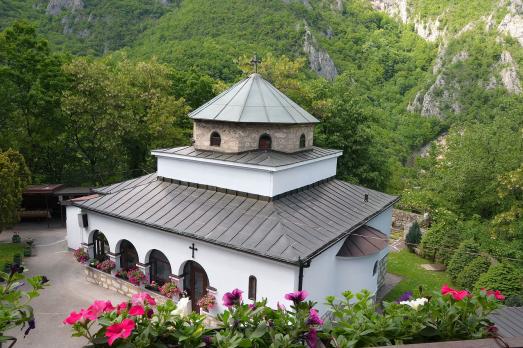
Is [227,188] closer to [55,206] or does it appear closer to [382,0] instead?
[55,206]

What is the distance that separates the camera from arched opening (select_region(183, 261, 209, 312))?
12.6m

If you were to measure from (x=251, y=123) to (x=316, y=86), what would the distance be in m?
20.9

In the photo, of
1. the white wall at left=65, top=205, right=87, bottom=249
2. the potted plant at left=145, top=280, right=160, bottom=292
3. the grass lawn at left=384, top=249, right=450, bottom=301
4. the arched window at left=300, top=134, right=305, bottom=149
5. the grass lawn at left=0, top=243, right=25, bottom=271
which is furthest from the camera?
the white wall at left=65, top=205, right=87, bottom=249

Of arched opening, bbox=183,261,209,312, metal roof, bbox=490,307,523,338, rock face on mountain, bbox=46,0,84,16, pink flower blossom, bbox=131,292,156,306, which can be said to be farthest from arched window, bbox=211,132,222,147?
rock face on mountain, bbox=46,0,84,16

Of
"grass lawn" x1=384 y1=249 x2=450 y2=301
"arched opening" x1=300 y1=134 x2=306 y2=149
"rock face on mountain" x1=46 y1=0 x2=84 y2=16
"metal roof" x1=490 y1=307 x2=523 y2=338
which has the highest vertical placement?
"rock face on mountain" x1=46 y1=0 x2=84 y2=16

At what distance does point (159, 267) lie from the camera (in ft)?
45.0

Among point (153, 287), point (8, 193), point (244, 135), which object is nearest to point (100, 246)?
point (153, 287)

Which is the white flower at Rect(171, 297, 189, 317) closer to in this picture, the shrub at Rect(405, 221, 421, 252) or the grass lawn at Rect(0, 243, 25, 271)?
the grass lawn at Rect(0, 243, 25, 271)

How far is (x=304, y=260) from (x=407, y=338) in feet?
A: 23.1

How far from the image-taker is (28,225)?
22000mm

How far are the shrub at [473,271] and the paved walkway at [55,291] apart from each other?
13537 mm

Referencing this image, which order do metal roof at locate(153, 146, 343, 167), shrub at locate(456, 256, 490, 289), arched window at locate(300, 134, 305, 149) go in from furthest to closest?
1. shrub at locate(456, 256, 490, 289)
2. arched window at locate(300, 134, 305, 149)
3. metal roof at locate(153, 146, 343, 167)

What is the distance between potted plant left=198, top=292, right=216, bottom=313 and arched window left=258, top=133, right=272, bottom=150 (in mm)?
5592

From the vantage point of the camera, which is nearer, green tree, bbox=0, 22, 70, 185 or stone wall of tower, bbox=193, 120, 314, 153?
stone wall of tower, bbox=193, 120, 314, 153
